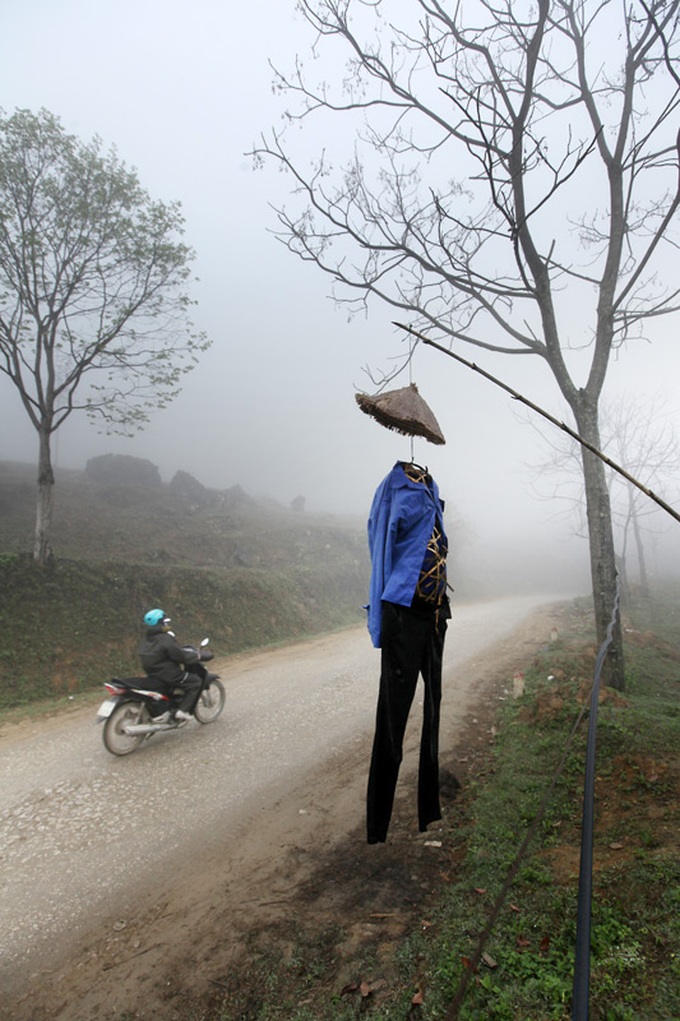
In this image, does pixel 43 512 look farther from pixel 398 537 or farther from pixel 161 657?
pixel 398 537

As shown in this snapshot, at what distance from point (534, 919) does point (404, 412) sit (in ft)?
8.96

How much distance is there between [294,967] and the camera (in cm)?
260

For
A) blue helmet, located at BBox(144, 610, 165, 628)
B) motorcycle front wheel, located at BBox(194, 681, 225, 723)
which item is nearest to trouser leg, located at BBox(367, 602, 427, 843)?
blue helmet, located at BBox(144, 610, 165, 628)

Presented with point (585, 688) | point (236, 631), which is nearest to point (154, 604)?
point (236, 631)

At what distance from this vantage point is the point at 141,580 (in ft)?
42.3

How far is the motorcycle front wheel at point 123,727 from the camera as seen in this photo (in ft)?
18.4

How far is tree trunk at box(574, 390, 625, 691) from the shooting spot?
21.5 feet

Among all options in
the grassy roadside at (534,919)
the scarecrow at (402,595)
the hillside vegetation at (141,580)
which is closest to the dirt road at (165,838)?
the grassy roadside at (534,919)

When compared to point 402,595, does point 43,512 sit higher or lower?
higher

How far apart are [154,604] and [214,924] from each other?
10.2 metres

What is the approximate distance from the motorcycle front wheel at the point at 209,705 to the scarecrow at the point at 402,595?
13.3 ft

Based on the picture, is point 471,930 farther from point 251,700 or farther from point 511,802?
point 251,700

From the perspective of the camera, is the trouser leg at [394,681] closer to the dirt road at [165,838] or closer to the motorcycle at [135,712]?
the dirt road at [165,838]

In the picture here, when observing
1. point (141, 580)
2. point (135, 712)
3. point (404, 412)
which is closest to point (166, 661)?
point (135, 712)
